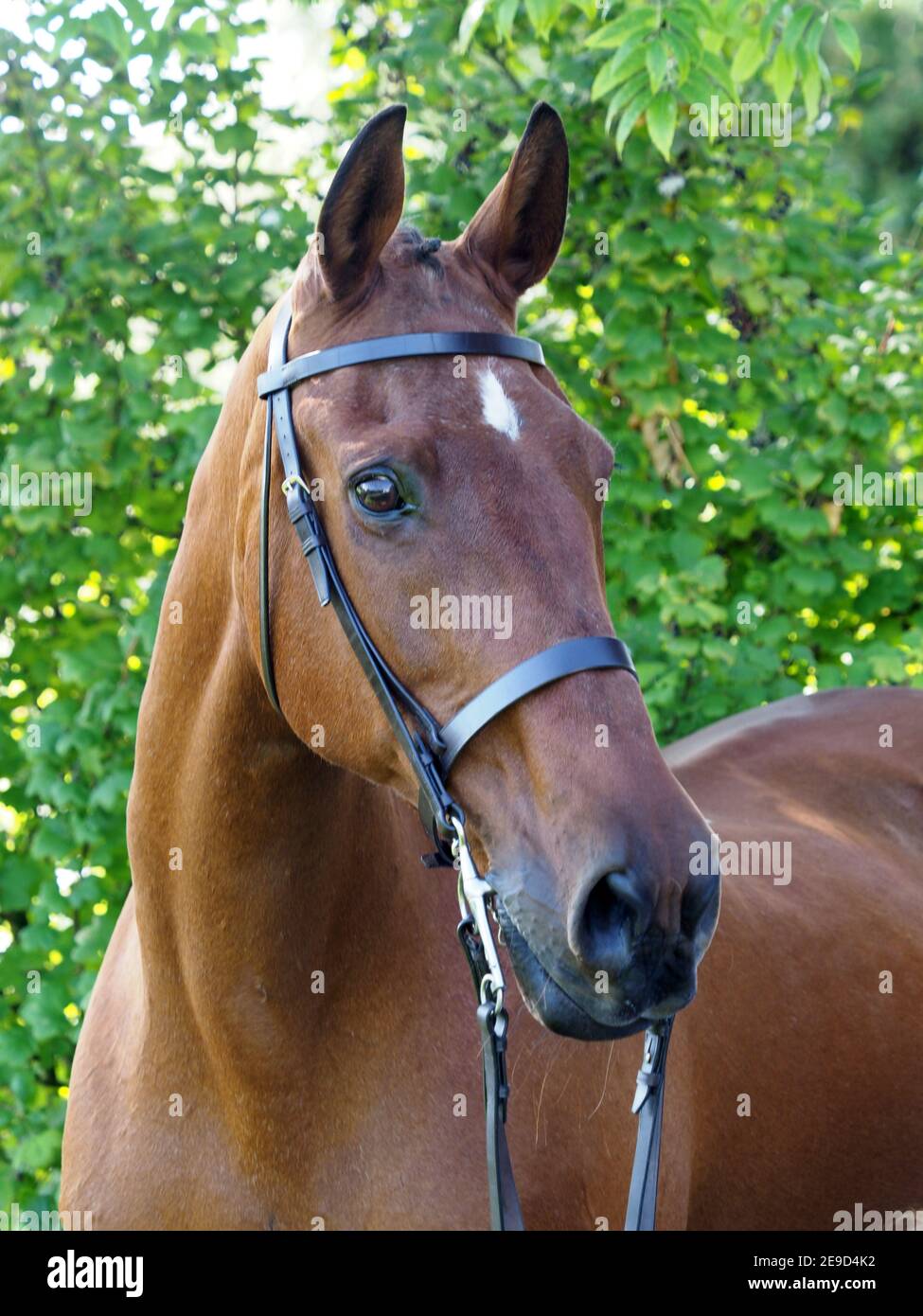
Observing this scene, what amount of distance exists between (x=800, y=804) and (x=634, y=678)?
1.83m

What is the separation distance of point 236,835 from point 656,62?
1991 mm

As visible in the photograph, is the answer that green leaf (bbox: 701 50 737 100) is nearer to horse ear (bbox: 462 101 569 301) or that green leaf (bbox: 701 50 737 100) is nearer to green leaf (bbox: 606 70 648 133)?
green leaf (bbox: 606 70 648 133)

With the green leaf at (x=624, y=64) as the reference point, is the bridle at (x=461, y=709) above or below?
below

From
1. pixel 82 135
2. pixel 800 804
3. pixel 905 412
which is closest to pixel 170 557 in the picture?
pixel 82 135

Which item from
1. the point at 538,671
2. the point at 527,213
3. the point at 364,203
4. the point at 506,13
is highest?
the point at 506,13

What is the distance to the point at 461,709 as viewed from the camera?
183cm

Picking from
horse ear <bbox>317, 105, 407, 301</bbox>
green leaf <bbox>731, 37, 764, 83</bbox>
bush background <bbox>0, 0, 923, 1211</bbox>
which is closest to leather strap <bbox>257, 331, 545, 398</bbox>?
horse ear <bbox>317, 105, 407, 301</bbox>

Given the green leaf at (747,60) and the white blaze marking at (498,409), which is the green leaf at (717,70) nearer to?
the green leaf at (747,60)

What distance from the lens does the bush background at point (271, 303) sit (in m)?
4.03
